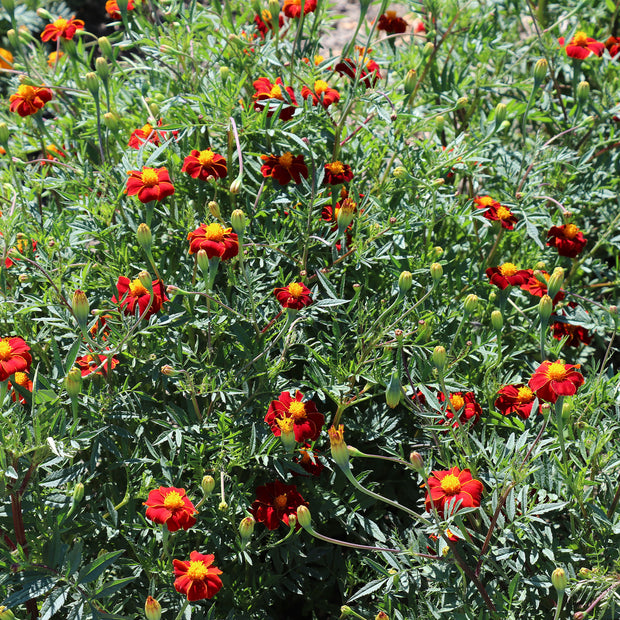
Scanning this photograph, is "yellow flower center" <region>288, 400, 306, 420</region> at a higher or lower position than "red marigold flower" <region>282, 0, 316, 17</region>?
lower

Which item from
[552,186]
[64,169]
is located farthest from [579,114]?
[64,169]

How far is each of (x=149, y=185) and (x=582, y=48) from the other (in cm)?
158

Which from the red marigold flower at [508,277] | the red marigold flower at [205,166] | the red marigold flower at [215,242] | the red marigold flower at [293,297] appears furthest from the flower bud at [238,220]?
the red marigold flower at [508,277]

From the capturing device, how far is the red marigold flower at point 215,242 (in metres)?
1.64

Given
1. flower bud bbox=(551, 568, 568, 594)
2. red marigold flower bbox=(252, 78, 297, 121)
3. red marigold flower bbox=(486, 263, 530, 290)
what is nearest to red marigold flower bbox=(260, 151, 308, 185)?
red marigold flower bbox=(252, 78, 297, 121)

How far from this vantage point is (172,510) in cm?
145

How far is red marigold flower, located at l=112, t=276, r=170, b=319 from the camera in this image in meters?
1.63

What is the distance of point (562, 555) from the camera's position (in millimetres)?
1625

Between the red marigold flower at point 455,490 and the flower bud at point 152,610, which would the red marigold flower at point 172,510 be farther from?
the red marigold flower at point 455,490

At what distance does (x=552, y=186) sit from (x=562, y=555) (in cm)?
119

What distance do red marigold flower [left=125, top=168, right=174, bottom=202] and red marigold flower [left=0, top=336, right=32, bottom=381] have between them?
17.9 inches

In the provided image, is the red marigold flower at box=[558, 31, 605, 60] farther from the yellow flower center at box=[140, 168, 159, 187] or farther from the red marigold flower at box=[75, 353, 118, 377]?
the red marigold flower at box=[75, 353, 118, 377]

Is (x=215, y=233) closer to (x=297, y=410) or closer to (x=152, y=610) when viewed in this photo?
(x=297, y=410)

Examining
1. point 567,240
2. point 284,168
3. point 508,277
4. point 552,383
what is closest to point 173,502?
point 552,383
